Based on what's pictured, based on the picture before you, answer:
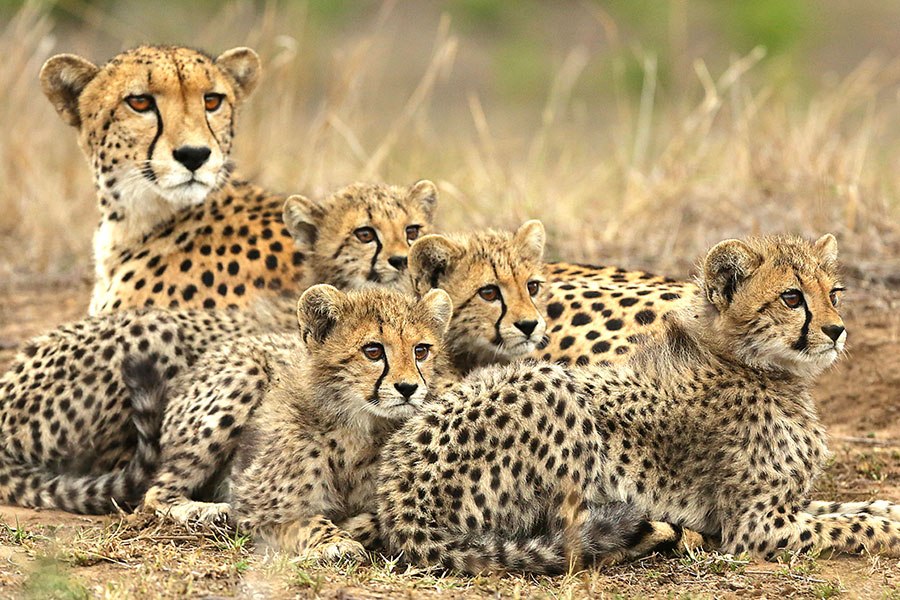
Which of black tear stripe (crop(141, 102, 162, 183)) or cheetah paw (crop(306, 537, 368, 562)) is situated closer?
cheetah paw (crop(306, 537, 368, 562))

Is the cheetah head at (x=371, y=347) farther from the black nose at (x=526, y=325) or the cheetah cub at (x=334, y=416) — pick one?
the black nose at (x=526, y=325)

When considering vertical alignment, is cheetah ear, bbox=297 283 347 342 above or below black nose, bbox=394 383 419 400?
above

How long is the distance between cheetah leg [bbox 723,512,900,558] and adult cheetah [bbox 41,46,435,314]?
5.56 ft

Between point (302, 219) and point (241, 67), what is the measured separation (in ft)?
3.29

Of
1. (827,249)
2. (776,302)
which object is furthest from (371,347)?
(827,249)

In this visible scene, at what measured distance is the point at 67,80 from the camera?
513cm

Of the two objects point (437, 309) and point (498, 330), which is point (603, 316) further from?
point (437, 309)

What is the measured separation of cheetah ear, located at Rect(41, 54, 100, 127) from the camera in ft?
16.6

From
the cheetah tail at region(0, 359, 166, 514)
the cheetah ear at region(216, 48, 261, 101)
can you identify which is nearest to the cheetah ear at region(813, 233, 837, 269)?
the cheetah tail at region(0, 359, 166, 514)

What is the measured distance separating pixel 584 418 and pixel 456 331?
668mm

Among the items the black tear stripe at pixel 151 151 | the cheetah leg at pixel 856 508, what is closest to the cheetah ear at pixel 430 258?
the black tear stripe at pixel 151 151

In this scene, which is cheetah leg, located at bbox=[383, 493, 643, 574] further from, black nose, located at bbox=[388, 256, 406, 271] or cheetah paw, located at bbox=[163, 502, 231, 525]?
black nose, located at bbox=[388, 256, 406, 271]

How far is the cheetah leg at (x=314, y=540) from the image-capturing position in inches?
140

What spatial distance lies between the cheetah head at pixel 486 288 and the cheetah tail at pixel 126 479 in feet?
3.25
